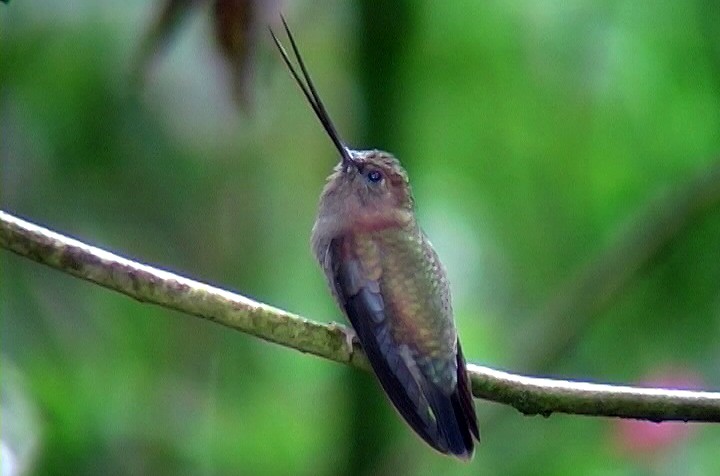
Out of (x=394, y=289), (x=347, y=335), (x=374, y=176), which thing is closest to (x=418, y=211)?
(x=374, y=176)

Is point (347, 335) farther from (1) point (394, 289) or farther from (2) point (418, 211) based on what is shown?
(2) point (418, 211)

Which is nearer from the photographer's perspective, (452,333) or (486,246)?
(452,333)

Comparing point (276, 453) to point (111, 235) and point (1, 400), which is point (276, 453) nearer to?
point (111, 235)

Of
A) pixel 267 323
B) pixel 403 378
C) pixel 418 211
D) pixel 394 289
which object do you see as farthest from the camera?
pixel 418 211

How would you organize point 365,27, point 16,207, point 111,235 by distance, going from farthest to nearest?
point 111,235 < point 16,207 < point 365,27

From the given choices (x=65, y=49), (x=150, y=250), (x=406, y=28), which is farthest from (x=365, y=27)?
(x=150, y=250)
